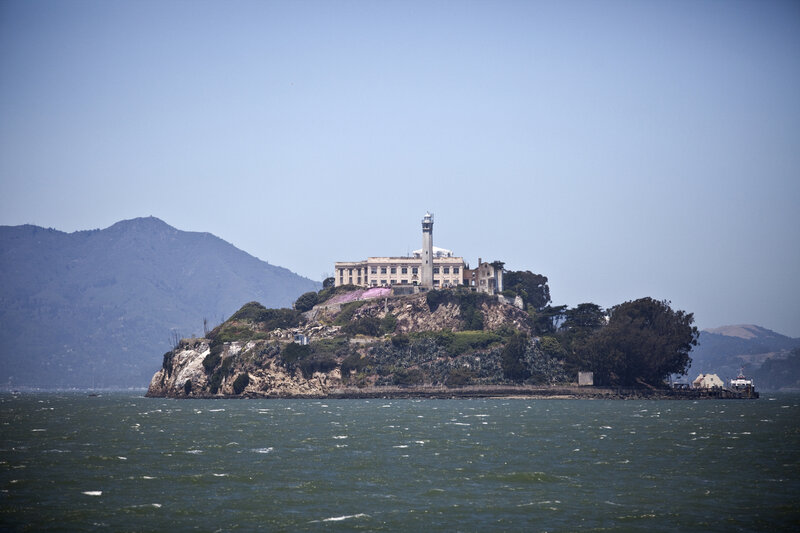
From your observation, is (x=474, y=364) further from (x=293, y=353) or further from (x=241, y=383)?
(x=241, y=383)

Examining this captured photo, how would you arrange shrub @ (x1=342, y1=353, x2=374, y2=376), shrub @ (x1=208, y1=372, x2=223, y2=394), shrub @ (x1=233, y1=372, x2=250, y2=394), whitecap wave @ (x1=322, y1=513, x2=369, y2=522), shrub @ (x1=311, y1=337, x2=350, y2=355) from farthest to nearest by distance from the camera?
shrub @ (x1=208, y1=372, x2=223, y2=394), shrub @ (x1=311, y1=337, x2=350, y2=355), shrub @ (x1=233, y1=372, x2=250, y2=394), shrub @ (x1=342, y1=353, x2=374, y2=376), whitecap wave @ (x1=322, y1=513, x2=369, y2=522)

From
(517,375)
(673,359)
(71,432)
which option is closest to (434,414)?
(71,432)

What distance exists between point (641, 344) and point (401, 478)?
13741cm

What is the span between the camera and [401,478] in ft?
186

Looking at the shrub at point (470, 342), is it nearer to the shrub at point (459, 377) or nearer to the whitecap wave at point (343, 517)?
the shrub at point (459, 377)

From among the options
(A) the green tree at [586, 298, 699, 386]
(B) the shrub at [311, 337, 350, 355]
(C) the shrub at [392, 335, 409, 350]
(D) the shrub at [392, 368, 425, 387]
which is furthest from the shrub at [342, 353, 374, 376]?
(A) the green tree at [586, 298, 699, 386]

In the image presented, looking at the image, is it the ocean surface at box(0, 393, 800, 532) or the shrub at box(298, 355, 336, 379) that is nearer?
the ocean surface at box(0, 393, 800, 532)

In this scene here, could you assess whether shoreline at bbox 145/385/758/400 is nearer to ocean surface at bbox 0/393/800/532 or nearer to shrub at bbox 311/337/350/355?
shrub at bbox 311/337/350/355

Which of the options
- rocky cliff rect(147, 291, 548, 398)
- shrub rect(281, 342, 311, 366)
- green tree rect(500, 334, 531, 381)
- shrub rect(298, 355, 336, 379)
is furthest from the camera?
shrub rect(281, 342, 311, 366)

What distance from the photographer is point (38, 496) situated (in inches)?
1932

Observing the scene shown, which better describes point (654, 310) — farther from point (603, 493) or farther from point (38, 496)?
point (38, 496)

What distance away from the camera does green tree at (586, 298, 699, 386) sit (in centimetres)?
18488

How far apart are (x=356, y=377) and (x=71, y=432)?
10254cm

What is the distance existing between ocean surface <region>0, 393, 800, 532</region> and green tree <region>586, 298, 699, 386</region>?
8711 cm
